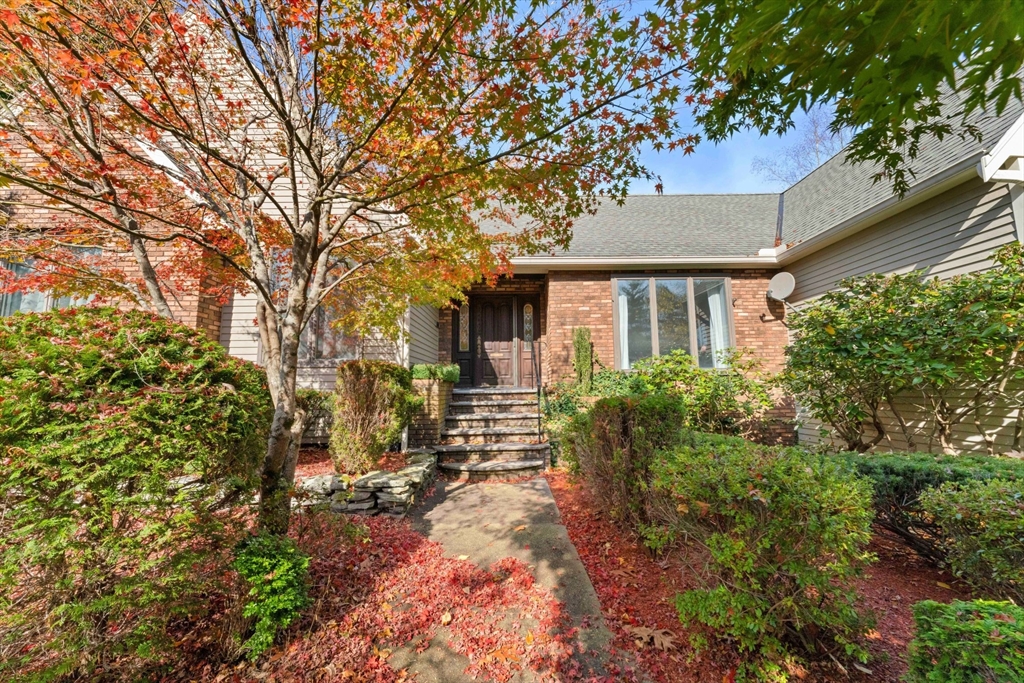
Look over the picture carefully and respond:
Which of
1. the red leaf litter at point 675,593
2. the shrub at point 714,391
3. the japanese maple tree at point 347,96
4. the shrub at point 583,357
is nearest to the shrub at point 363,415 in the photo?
the japanese maple tree at point 347,96

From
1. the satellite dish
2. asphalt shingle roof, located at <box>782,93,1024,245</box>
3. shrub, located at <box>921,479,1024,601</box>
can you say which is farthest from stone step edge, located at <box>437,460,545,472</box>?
the satellite dish

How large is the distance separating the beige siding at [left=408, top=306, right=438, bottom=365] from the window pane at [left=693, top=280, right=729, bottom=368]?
6.26 m

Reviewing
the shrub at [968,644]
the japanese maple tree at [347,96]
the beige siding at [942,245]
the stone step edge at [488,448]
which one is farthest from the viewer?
the stone step edge at [488,448]

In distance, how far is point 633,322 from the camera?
870 cm

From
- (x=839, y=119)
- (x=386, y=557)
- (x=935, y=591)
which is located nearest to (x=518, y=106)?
(x=839, y=119)

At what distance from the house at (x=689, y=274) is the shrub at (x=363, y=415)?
170 cm

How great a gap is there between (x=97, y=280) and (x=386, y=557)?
221 inches

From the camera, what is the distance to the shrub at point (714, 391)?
693cm

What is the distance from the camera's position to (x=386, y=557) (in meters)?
3.46

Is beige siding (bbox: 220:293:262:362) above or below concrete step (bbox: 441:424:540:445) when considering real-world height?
above

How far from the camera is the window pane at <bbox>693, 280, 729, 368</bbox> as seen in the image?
28.0ft

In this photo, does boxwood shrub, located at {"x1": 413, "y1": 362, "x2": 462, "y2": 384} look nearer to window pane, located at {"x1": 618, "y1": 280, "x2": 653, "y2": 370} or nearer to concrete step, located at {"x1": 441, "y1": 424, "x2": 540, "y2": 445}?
concrete step, located at {"x1": 441, "y1": 424, "x2": 540, "y2": 445}

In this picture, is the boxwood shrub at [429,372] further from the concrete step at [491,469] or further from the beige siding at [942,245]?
the beige siding at [942,245]

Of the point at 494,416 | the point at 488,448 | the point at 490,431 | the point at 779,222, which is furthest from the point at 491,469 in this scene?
the point at 779,222
